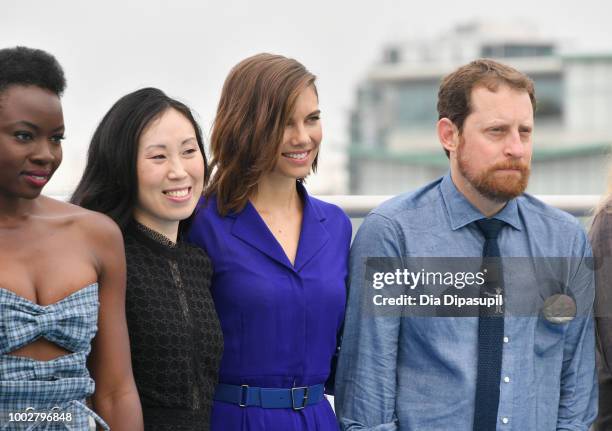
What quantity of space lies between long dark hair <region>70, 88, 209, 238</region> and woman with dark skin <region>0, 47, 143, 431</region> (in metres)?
0.35

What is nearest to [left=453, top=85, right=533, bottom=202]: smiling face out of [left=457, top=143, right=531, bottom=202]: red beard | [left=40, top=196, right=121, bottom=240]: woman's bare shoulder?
[left=457, top=143, right=531, bottom=202]: red beard

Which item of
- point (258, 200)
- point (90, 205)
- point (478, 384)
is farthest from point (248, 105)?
point (478, 384)

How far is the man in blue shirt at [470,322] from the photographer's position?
396 cm

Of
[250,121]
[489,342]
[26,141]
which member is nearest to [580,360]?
[489,342]

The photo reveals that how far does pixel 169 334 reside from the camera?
11.6ft

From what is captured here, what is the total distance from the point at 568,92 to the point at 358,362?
195 feet

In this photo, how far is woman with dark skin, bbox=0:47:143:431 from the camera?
10.2 ft

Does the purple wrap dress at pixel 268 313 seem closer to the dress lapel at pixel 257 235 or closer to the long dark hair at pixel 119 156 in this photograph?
the dress lapel at pixel 257 235

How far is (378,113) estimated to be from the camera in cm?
7000

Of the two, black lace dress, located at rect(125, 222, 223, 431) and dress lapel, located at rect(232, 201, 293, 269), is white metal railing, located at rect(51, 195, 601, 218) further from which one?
black lace dress, located at rect(125, 222, 223, 431)

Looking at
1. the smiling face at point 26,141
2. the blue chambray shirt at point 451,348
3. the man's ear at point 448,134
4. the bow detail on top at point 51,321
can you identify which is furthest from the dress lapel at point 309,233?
the smiling face at point 26,141

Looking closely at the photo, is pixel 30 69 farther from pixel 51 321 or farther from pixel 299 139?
pixel 299 139

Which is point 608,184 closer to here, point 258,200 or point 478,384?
point 478,384

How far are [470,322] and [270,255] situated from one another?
0.72 metres
